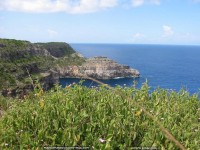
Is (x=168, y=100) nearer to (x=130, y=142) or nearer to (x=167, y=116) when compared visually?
(x=167, y=116)

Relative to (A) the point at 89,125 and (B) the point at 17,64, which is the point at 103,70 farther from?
(A) the point at 89,125

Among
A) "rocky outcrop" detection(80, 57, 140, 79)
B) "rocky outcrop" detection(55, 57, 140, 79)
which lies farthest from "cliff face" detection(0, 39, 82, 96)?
"rocky outcrop" detection(80, 57, 140, 79)

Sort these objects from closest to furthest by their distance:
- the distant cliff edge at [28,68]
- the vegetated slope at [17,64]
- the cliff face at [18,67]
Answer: the cliff face at [18,67]
the distant cliff edge at [28,68]
the vegetated slope at [17,64]

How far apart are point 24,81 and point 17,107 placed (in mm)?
105428

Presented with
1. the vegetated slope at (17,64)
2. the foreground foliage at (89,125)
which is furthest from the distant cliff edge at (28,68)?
the foreground foliage at (89,125)

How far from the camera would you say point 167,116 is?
7527mm

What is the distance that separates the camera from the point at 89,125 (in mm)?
6777

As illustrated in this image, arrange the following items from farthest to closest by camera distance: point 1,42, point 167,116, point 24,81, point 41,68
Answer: point 41,68
point 1,42
point 24,81
point 167,116

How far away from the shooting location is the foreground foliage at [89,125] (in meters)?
6.32

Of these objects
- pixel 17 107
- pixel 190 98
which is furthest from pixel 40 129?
pixel 190 98

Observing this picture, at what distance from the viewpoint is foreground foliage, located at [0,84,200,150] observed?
6324 millimetres

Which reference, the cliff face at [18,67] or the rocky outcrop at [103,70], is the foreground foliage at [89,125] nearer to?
the cliff face at [18,67]

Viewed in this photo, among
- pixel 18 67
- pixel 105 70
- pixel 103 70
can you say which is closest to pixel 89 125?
pixel 18 67

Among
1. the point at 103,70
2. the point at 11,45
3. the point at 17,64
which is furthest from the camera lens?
the point at 103,70
